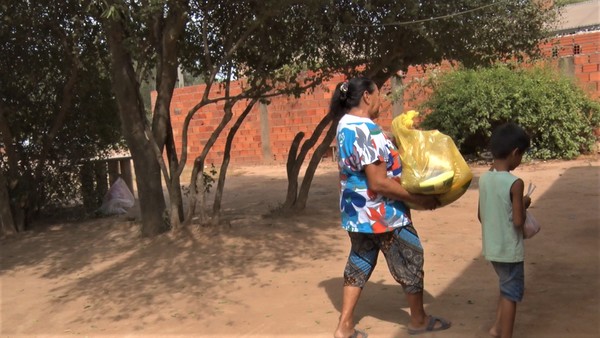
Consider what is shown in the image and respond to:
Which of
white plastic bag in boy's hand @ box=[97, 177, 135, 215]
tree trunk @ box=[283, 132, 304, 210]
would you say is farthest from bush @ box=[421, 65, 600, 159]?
white plastic bag in boy's hand @ box=[97, 177, 135, 215]

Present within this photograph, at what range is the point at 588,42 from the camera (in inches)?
495

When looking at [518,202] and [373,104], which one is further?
[373,104]

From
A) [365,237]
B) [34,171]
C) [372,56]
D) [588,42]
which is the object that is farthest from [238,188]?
[365,237]

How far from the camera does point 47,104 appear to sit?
9141 mm

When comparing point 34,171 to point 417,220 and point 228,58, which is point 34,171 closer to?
point 228,58

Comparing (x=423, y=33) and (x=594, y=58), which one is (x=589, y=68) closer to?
(x=594, y=58)

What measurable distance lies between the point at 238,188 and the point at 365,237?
907cm

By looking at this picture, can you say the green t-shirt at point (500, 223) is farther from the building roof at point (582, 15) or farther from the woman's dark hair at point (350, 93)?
the building roof at point (582, 15)

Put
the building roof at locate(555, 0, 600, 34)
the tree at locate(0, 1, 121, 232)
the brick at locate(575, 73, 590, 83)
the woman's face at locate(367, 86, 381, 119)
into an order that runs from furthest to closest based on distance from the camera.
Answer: the building roof at locate(555, 0, 600, 34)
the brick at locate(575, 73, 590, 83)
the tree at locate(0, 1, 121, 232)
the woman's face at locate(367, 86, 381, 119)

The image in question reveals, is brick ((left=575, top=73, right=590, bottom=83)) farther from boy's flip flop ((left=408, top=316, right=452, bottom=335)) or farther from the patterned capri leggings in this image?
the patterned capri leggings

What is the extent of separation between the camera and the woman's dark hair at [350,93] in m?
3.61

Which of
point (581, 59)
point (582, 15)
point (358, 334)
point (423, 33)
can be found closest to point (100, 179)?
point (423, 33)

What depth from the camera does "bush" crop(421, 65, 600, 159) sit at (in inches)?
481

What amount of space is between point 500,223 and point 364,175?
30.7 inches
